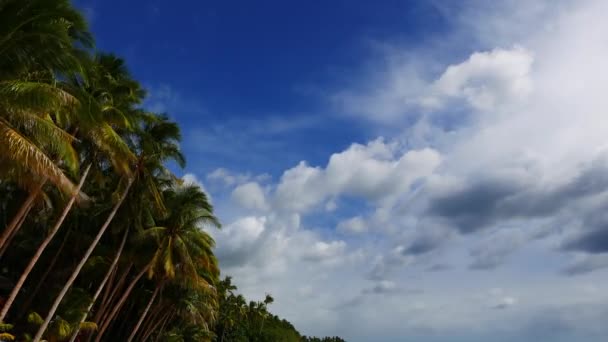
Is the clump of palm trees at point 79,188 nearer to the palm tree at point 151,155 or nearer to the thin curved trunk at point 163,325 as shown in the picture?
the palm tree at point 151,155

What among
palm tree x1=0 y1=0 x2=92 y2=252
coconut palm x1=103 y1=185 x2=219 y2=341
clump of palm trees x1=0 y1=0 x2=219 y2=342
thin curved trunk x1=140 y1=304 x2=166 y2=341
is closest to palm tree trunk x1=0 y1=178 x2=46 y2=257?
clump of palm trees x1=0 y1=0 x2=219 y2=342

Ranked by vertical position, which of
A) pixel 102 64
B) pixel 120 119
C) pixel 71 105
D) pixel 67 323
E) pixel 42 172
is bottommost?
pixel 67 323

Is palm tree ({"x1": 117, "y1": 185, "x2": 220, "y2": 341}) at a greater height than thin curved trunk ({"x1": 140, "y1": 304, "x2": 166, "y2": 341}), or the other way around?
palm tree ({"x1": 117, "y1": 185, "x2": 220, "y2": 341})

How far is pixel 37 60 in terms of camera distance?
14.3 meters

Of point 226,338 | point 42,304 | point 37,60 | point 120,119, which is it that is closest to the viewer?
point 37,60

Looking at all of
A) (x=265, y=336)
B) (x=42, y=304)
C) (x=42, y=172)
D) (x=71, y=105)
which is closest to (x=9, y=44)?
(x=71, y=105)

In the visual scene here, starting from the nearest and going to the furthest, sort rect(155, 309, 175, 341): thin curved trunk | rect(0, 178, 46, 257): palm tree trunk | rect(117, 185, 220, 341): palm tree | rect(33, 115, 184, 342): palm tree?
rect(0, 178, 46, 257): palm tree trunk → rect(33, 115, 184, 342): palm tree → rect(117, 185, 220, 341): palm tree → rect(155, 309, 175, 341): thin curved trunk

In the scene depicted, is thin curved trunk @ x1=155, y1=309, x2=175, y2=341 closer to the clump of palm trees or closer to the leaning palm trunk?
the leaning palm trunk

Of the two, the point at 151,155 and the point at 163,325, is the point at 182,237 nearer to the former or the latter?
the point at 151,155

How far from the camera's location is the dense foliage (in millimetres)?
13422

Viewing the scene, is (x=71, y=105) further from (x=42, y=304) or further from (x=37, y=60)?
(x=42, y=304)

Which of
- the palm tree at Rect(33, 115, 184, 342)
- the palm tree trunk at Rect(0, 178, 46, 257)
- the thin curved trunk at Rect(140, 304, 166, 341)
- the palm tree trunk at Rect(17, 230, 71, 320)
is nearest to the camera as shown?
the palm tree trunk at Rect(0, 178, 46, 257)

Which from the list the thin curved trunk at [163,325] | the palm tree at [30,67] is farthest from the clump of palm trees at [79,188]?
the thin curved trunk at [163,325]

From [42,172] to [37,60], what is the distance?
311cm
